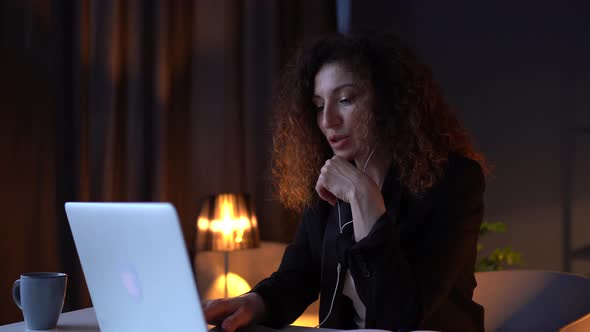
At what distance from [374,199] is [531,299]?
25.5 inches

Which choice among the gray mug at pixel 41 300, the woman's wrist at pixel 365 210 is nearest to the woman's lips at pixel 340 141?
the woman's wrist at pixel 365 210

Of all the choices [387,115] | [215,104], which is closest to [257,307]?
[387,115]

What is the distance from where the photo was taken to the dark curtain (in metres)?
2.40

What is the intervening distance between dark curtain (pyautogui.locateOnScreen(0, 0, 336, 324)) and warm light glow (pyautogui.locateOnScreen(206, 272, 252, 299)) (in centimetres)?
18

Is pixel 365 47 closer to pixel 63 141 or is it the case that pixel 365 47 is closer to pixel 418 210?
pixel 418 210

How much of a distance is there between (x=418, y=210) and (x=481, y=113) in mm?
2270

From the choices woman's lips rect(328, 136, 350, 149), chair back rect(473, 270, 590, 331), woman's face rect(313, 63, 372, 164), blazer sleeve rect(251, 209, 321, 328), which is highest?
woman's face rect(313, 63, 372, 164)

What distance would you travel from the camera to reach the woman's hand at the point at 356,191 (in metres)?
1.46

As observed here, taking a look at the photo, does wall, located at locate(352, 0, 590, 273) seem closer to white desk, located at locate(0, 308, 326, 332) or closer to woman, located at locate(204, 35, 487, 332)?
woman, located at locate(204, 35, 487, 332)

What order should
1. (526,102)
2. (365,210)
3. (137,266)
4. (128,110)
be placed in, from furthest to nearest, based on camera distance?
(526,102) → (128,110) → (365,210) → (137,266)

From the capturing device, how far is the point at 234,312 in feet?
4.26

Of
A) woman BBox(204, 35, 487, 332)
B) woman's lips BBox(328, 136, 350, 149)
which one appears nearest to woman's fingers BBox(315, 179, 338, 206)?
woman BBox(204, 35, 487, 332)

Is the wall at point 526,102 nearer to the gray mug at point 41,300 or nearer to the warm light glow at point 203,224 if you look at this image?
the warm light glow at point 203,224

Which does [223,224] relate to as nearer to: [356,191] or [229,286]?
[229,286]
